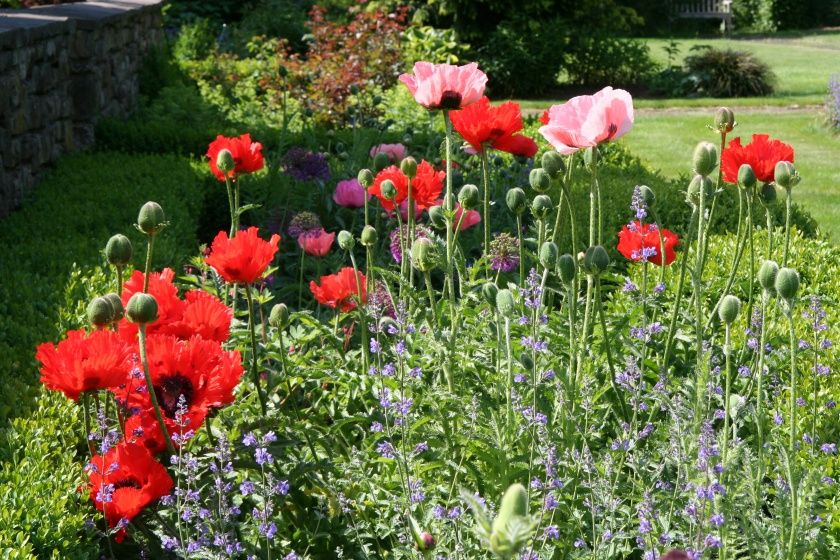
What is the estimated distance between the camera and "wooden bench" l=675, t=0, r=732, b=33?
24.0 meters

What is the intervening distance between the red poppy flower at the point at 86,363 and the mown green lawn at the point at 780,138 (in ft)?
18.7

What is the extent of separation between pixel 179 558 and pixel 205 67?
8.65m

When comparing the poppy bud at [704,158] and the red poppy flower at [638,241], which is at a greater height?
the poppy bud at [704,158]

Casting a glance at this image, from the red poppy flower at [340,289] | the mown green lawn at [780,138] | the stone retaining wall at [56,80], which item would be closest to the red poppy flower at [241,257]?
the red poppy flower at [340,289]

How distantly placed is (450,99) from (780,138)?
8.24 m

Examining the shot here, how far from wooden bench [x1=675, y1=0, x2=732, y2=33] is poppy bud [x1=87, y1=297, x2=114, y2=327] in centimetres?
2350

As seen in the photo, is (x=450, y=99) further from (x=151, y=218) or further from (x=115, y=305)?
(x=115, y=305)

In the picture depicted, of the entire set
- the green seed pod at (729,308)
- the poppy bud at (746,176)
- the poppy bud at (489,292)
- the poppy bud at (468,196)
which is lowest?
the poppy bud at (489,292)

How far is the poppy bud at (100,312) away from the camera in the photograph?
6.43 feet

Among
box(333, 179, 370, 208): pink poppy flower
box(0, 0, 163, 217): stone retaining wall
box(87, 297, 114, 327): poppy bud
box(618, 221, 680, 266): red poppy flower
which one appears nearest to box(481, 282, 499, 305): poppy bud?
box(618, 221, 680, 266): red poppy flower

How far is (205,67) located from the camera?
10.3 metres

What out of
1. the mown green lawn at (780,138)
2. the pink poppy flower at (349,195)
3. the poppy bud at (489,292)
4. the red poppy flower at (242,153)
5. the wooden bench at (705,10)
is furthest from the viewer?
the wooden bench at (705,10)

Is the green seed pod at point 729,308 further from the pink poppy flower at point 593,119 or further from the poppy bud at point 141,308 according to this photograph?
the poppy bud at point 141,308

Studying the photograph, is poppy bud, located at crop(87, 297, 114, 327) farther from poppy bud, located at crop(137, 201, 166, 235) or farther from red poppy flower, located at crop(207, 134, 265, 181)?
red poppy flower, located at crop(207, 134, 265, 181)
